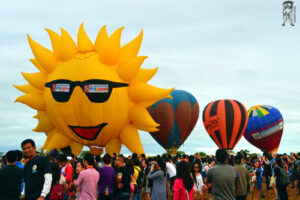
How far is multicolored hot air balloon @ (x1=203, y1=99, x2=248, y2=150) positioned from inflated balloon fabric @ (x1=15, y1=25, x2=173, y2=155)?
35.0ft

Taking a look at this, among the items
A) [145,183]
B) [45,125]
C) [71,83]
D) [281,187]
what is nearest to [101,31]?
[71,83]

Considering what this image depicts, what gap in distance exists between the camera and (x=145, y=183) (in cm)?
982

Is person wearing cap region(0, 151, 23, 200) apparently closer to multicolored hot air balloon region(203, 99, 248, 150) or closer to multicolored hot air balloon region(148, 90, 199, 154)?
multicolored hot air balloon region(148, 90, 199, 154)

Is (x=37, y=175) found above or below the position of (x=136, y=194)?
above

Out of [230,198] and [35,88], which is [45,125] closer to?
[35,88]

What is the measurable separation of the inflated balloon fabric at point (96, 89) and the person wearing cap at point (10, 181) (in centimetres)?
1004

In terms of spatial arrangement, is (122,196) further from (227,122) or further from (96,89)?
(227,122)

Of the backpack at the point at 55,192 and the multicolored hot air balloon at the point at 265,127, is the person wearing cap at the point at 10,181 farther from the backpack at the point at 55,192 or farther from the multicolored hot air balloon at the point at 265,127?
the multicolored hot air balloon at the point at 265,127

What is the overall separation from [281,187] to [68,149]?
12.1m

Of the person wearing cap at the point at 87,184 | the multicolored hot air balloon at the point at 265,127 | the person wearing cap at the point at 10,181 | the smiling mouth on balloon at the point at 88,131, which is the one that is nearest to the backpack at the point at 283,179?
the person wearing cap at the point at 87,184

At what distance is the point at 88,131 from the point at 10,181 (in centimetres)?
1099

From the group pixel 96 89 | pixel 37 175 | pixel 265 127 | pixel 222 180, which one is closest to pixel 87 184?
pixel 37 175

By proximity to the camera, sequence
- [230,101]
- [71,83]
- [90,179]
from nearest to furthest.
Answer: [90,179] < [71,83] < [230,101]

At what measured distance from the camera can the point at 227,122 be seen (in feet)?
84.4
